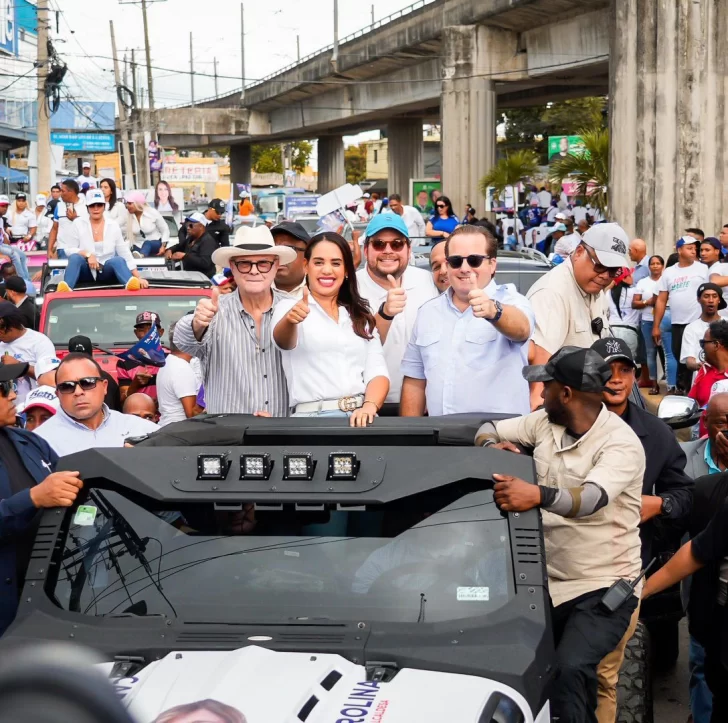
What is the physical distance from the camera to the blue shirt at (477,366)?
5742mm

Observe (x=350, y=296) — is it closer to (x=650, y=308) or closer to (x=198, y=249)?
(x=198, y=249)

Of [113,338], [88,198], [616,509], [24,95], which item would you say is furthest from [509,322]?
[24,95]

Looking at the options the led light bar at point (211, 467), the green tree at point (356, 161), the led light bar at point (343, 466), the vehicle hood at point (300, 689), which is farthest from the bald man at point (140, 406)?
the green tree at point (356, 161)

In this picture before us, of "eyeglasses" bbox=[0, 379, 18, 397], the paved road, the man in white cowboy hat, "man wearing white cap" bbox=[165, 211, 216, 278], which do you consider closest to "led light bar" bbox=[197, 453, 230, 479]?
"eyeglasses" bbox=[0, 379, 18, 397]

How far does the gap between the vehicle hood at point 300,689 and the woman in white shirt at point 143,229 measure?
1362 cm

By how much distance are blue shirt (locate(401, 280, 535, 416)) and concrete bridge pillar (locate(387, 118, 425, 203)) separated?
53577mm

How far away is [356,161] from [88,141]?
6006cm

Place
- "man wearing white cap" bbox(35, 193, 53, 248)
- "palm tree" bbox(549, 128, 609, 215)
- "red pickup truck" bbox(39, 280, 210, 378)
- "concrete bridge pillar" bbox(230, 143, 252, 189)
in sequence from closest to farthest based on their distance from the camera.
Answer: "red pickup truck" bbox(39, 280, 210, 378) → "palm tree" bbox(549, 128, 609, 215) → "man wearing white cap" bbox(35, 193, 53, 248) → "concrete bridge pillar" bbox(230, 143, 252, 189)

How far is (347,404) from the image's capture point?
5.77 metres

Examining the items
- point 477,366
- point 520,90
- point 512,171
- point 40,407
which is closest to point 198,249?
point 40,407

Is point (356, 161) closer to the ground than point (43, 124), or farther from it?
farther from it

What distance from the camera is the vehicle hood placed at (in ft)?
11.1

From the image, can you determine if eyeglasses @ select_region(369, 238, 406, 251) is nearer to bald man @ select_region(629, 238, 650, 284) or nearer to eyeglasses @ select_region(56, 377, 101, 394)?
eyeglasses @ select_region(56, 377, 101, 394)

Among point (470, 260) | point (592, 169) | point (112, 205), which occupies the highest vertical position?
point (592, 169)
